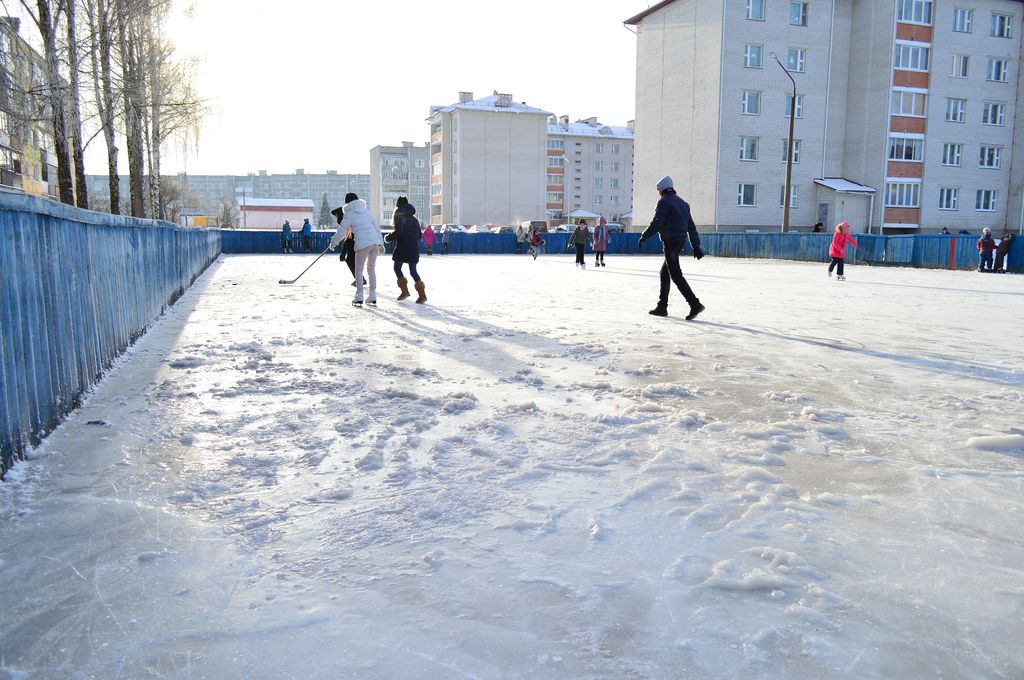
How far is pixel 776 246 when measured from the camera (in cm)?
3247

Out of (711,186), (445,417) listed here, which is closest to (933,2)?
(711,186)

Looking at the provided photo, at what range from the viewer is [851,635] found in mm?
2166

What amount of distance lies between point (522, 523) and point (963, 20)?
5030 cm

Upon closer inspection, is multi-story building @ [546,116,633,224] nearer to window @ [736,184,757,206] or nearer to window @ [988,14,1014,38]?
window @ [736,184,757,206]

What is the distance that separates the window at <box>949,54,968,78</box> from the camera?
42.3 m

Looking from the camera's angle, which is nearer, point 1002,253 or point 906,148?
point 1002,253

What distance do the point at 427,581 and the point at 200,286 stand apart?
14692mm

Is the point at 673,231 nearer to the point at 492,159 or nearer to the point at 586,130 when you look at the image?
the point at 492,159

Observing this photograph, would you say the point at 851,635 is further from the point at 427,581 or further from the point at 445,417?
the point at 445,417

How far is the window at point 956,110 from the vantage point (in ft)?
140

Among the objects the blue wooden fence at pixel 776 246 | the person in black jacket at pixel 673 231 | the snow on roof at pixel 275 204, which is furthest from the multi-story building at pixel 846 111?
the snow on roof at pixel 275 204

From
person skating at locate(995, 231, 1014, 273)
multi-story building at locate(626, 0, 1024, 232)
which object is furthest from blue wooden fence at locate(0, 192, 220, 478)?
multi-story building at locate(626, 0, 1024, 232)

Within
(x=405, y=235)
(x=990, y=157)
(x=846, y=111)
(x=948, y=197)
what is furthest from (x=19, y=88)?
(x=990, y=157)

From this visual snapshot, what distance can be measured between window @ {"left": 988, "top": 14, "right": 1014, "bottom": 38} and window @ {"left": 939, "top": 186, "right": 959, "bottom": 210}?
904 centimetres
